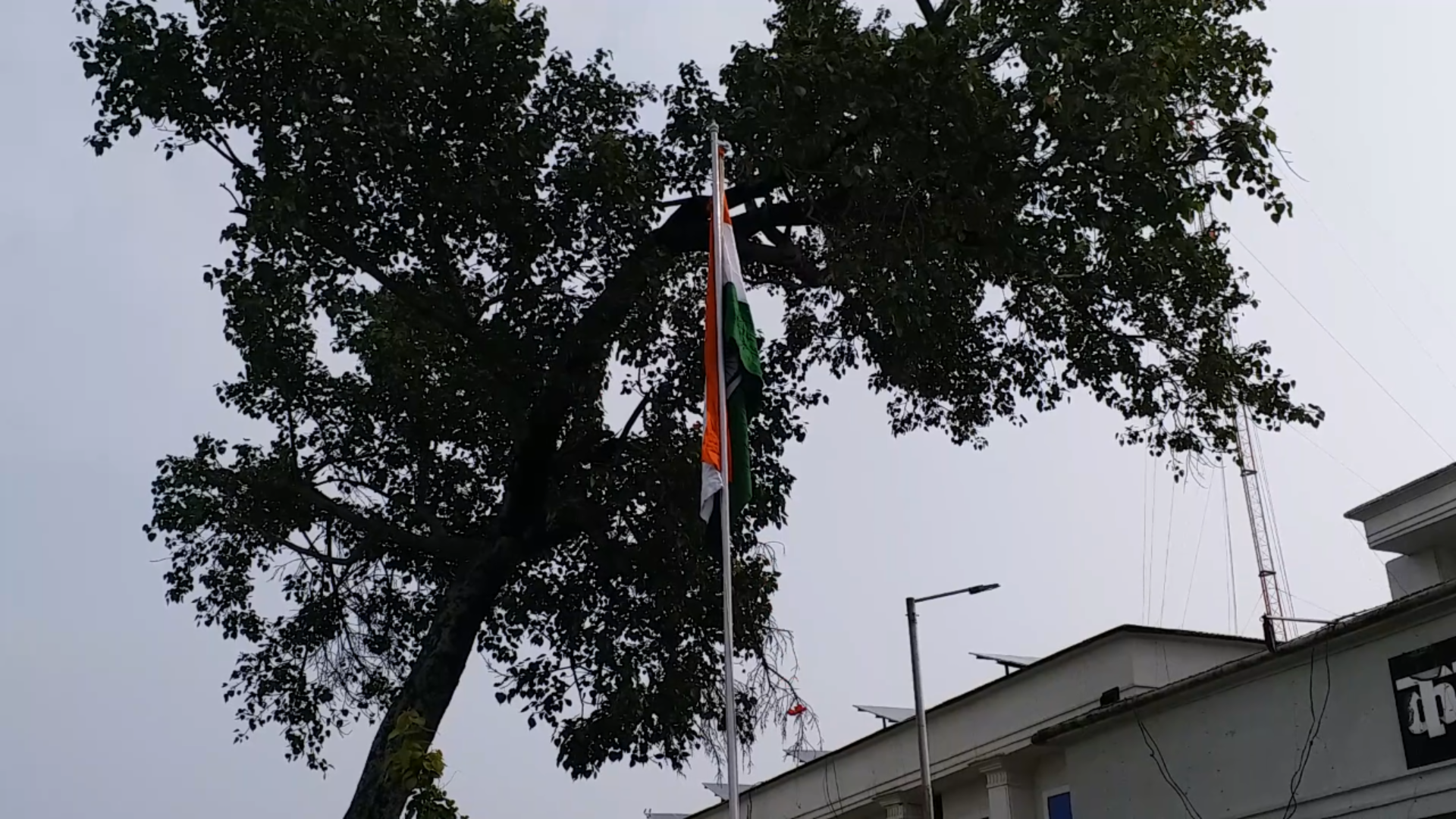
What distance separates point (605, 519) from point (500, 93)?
4.66 meters

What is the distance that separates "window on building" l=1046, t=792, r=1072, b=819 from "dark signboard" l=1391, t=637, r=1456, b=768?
4971 millimetres

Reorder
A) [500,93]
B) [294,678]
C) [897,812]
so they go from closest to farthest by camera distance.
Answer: [500,93] < [294,678] < [897,812]

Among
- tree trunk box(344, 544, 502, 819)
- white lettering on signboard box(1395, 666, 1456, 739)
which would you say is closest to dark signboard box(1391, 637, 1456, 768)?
white lettering on signboard box(1395, 666, 1456, 739)

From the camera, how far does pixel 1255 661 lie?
14.0 m

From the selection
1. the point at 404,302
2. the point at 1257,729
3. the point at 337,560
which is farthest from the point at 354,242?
the point at 1257,729

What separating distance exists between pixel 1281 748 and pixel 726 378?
21.9 feet

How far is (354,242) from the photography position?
15414 millimetres

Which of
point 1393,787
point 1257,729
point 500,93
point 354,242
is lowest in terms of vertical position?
point 1393,787

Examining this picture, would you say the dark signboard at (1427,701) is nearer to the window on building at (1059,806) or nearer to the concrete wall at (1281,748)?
the concrete wall at (1281,748)

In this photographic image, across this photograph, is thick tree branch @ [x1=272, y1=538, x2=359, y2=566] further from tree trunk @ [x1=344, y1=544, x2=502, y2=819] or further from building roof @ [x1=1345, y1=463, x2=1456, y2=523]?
building roof @ [x1=1345, y1=463, x2=1456, y2=523]

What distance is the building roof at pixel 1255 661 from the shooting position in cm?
1238

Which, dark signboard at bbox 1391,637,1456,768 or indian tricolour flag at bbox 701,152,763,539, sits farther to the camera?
dark signboard at bbox 1391,637,1456,768

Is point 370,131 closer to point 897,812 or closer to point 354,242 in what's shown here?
point 354,242

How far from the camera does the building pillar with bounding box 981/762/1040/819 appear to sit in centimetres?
1750
